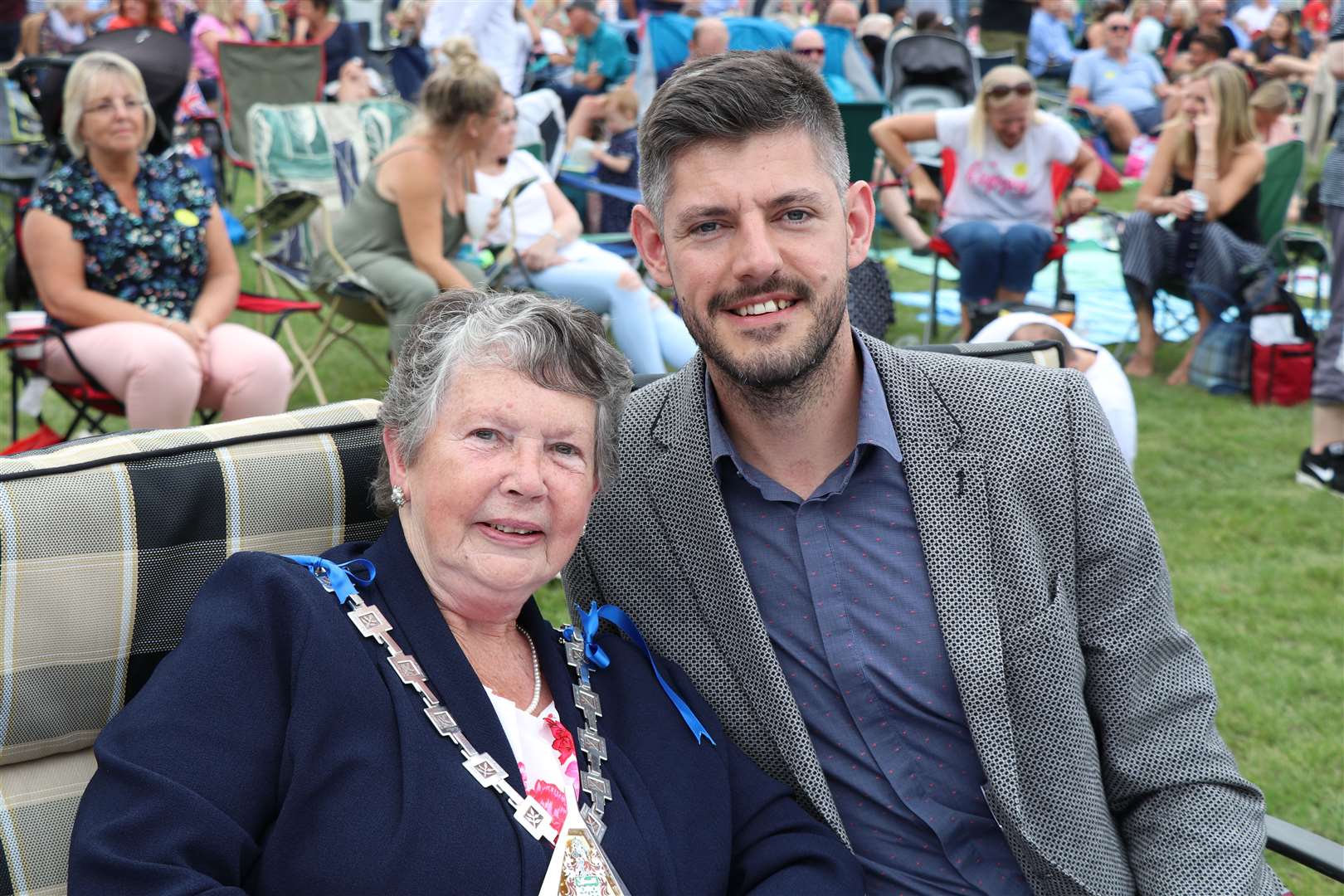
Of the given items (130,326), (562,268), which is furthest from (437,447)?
(562,268)

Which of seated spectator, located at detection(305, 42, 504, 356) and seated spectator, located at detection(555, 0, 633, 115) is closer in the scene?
seated spectator, located at detection(305, 42, 504, 356)

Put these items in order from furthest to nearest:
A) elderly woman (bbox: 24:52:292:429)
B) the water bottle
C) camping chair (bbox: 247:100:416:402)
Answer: the water bottle, camping chair (bbox: 247:100:416:402), elderly woman (bbox: 24:52:292:429)

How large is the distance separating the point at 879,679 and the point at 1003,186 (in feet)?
20.9

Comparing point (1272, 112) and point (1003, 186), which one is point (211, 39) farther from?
point (1272, 112)

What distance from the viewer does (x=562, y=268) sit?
6598 millimetres

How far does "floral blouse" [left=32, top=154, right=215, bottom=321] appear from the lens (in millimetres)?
5043

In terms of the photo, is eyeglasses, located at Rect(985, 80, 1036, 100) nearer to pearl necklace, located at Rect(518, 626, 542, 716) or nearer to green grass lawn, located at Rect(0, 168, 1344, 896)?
green grass lawn, located at Rect(0, 168, 1344, 896)

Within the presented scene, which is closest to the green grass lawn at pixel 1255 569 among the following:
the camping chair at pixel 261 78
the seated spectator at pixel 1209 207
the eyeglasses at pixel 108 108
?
the seated spectator at pixel 1209 207

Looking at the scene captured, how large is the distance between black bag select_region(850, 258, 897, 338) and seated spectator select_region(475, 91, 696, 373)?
1046 millimetres

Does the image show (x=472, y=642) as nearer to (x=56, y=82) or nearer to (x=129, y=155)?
(x=129, y=155)

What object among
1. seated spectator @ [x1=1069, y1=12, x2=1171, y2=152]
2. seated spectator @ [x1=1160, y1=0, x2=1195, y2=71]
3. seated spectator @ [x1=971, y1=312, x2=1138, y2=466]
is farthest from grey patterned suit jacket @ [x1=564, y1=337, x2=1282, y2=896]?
seated spectator @ [x1=1160, y1=0, x2=1195, y2=71]

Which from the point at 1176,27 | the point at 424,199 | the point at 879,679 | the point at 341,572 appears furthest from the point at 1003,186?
the point at 1176,27

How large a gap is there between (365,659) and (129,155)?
4.07 metres

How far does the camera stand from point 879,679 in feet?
6.73
